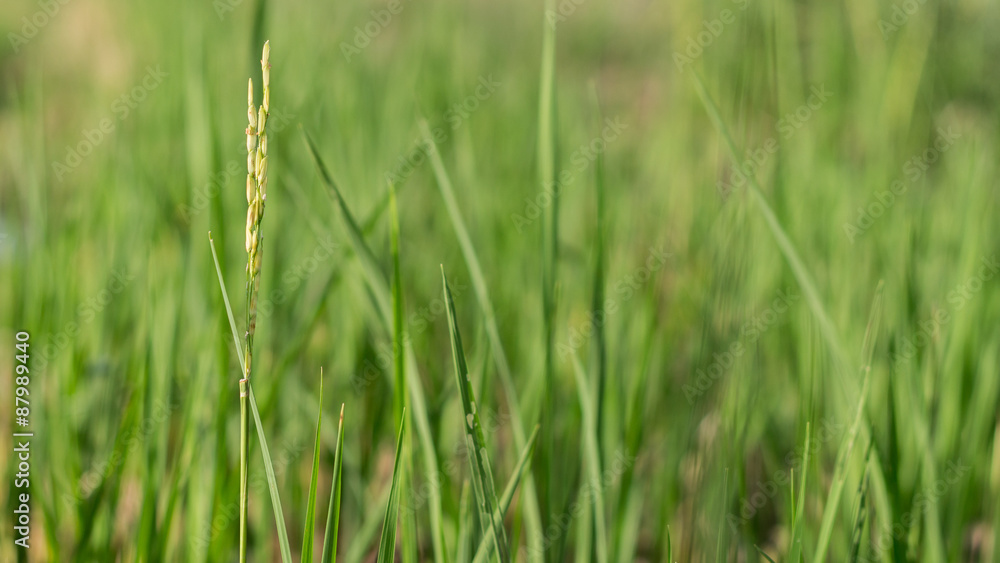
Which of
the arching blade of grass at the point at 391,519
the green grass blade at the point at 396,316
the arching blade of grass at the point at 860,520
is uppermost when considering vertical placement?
the green grass blade at the point at 396,316

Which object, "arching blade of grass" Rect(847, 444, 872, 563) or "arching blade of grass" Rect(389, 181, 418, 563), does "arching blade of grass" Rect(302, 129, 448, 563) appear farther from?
"arching blade of grass" Rect(847, 444, 872, 563)

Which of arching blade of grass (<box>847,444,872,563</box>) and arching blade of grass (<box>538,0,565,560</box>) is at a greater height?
arching blade of grass (<box>538,0,565,560</box>)

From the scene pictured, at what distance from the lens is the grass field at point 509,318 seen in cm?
64

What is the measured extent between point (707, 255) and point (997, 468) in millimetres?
547

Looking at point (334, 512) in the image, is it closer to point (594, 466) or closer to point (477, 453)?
point (477, 453)

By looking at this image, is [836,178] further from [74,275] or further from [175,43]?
[175,43]

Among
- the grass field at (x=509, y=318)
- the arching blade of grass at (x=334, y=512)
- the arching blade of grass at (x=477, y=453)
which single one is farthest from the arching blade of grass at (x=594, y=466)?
the arching blade of grass at (x=334, y=512)

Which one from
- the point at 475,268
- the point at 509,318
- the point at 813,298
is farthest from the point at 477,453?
the point at 509,318

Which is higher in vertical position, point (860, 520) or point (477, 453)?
point (477, 453)

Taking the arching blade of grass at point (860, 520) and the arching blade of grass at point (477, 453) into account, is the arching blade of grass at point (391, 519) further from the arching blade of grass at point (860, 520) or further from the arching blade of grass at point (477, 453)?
the arching blade of grass at point (860, 520)

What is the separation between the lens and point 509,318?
1.26 metres

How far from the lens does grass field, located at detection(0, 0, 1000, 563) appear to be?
2.09 feet

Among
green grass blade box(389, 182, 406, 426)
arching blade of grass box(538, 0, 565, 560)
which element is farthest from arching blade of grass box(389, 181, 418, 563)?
arching blade of grass box(538, 0, 565, 560)

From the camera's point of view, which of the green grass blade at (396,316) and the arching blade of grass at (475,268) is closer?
the green grass blade at (396,316)
